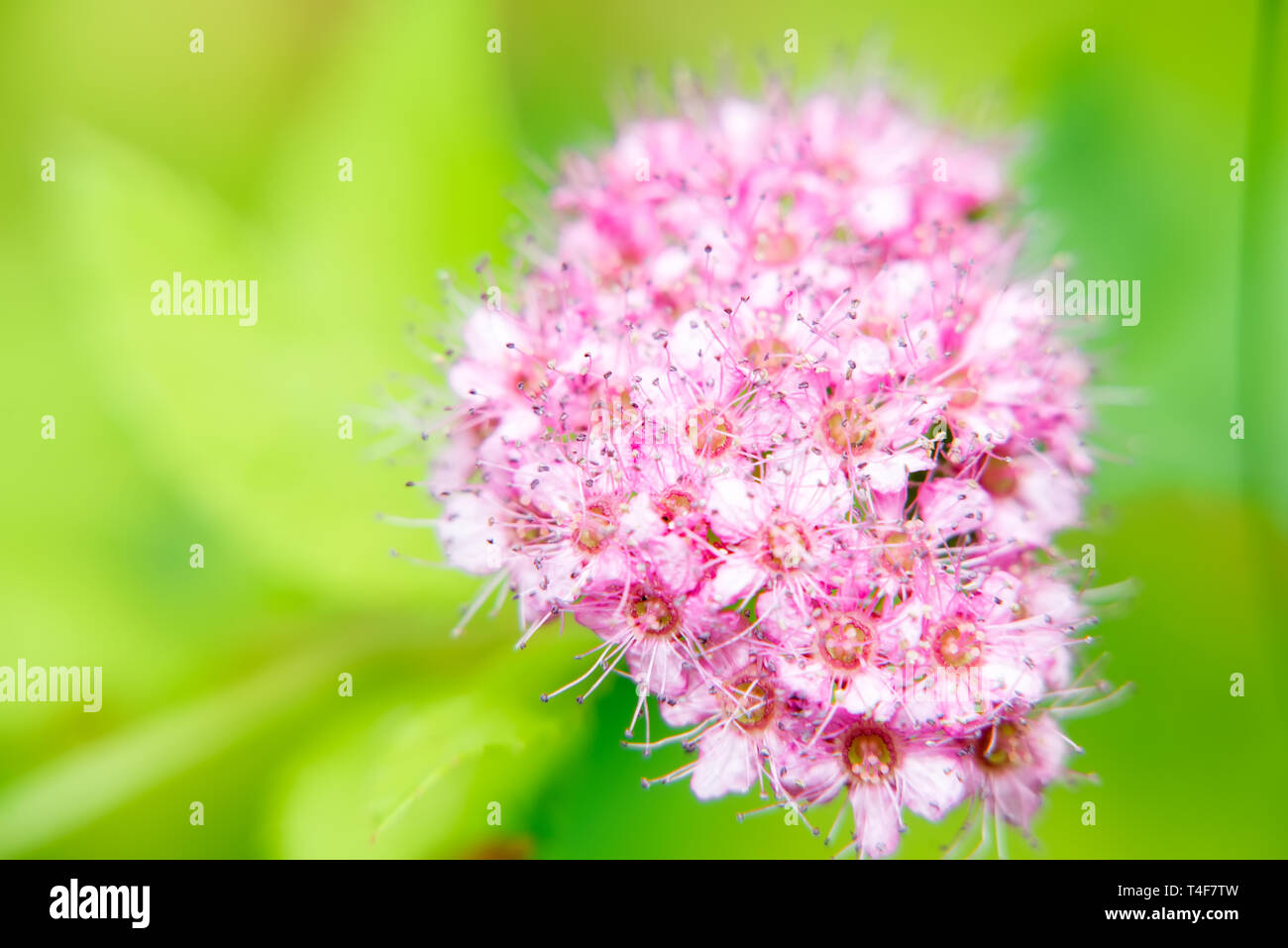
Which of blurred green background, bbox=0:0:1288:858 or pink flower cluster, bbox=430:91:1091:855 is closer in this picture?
pink flower cluster, bbox=430:91:1091:855

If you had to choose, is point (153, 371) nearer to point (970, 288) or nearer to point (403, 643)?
point (403, 643)

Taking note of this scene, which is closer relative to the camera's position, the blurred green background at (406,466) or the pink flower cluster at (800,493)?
the pink flower cluster at (800,493)

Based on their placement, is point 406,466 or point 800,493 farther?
point 406,466
